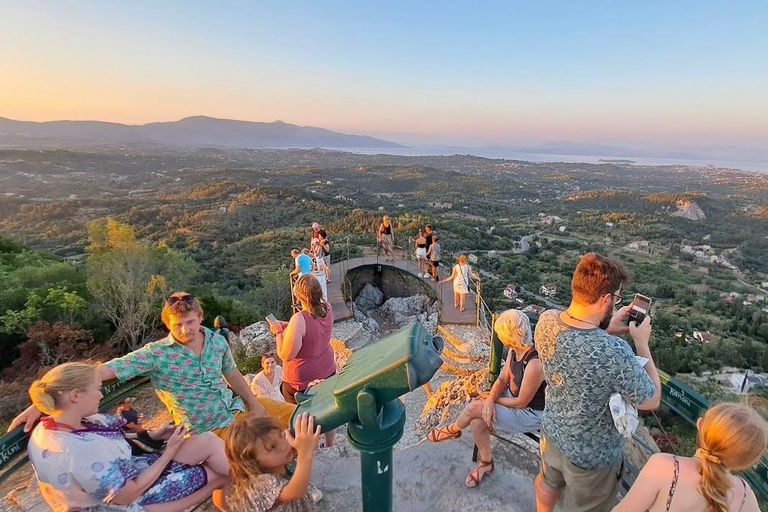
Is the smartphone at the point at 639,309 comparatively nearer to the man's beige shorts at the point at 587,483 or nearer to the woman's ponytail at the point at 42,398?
the man's beige shorts at the point at 587,483

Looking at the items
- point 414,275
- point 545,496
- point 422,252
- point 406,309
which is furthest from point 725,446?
point 406,309

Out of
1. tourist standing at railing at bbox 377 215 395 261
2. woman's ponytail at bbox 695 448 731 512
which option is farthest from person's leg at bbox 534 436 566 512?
tourist standing at railing at bbox 377 215 395 261

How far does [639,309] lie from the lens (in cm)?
206

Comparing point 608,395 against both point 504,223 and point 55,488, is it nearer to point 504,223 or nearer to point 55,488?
point 55,488

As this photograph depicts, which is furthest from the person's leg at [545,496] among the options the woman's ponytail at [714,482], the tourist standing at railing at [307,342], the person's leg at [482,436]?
the tourist standing at railing at [307,342]

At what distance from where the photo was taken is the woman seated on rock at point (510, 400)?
2660 millimetres

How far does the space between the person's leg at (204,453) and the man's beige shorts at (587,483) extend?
1.94 m

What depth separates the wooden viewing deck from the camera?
354 inches

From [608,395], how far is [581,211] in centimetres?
7508

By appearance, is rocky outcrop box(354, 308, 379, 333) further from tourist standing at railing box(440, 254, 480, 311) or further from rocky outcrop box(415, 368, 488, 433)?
rocky outcrop box(415, 368, 488, 433)

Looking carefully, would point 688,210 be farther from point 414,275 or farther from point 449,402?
point 449,402

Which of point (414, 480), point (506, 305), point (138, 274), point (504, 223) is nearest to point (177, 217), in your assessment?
point (138, 274)

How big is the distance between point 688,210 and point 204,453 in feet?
269

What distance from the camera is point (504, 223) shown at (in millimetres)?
55719
